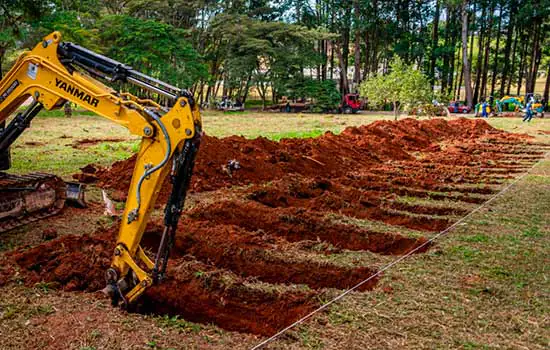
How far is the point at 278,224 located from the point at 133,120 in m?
3.35

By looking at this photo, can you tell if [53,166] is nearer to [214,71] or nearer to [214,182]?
[214,182]

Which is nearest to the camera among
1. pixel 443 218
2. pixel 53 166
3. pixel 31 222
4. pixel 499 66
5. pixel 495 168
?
pixel 31 222

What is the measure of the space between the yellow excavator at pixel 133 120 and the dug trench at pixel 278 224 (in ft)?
1.70

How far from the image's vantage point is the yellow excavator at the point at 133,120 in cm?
389

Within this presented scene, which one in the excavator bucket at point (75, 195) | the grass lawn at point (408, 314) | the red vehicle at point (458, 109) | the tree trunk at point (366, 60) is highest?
the tree trunk at point (366, 60)

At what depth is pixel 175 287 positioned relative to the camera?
185 inches

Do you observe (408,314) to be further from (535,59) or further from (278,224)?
(535,59)

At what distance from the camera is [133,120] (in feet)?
13.4

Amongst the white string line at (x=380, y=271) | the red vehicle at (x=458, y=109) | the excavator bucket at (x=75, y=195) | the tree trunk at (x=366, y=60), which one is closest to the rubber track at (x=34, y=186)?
the excavator bucket at (x=75, y=195)

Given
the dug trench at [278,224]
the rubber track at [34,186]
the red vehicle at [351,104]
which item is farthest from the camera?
the red vehicle at [351,104]

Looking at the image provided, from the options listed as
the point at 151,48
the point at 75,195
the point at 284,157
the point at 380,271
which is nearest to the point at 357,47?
the point at 151,48

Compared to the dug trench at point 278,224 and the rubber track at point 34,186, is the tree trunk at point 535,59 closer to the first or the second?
the dug trench at point 278,224

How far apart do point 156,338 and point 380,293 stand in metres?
2.12

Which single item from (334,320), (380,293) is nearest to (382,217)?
(380,293)
